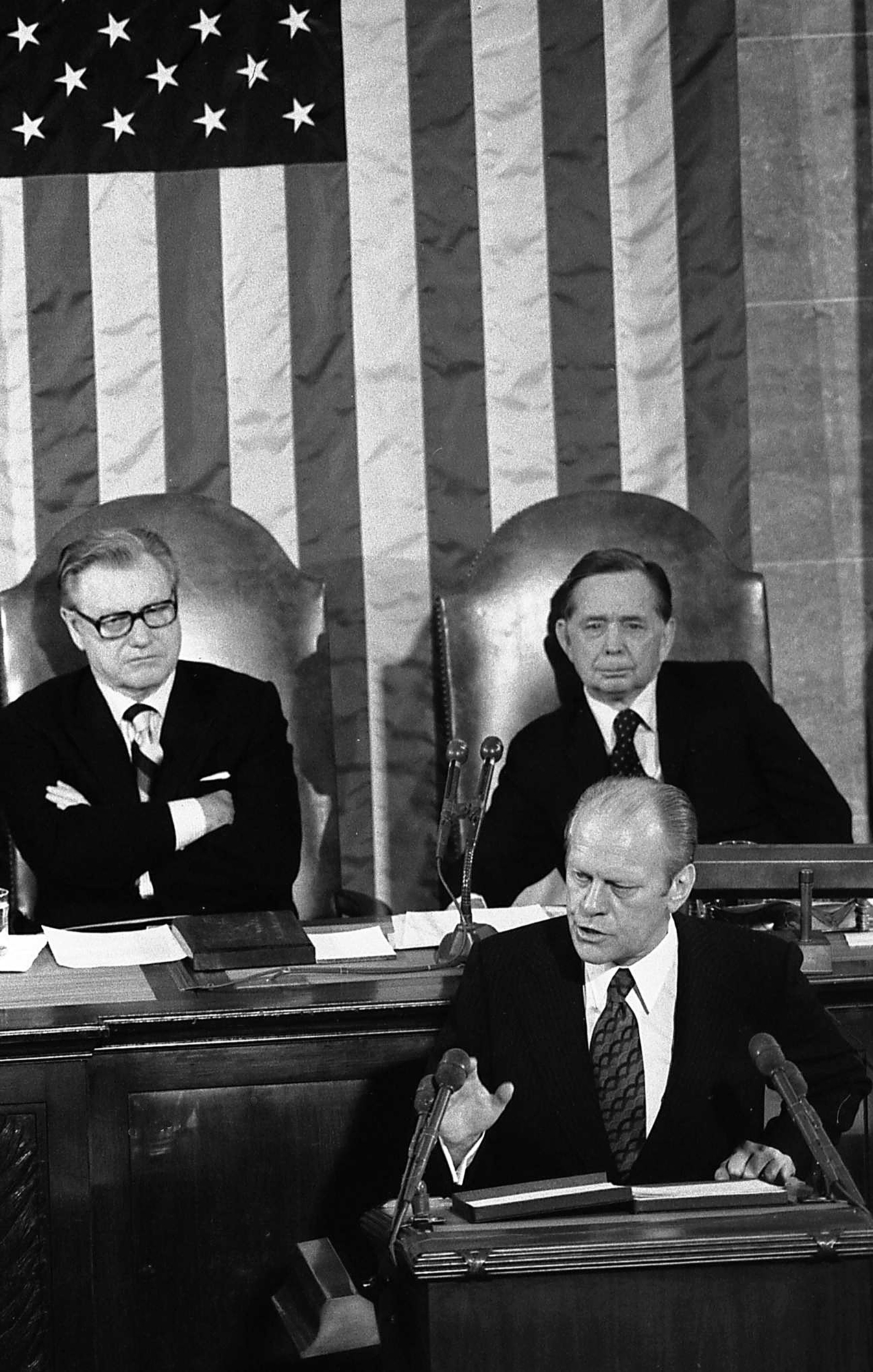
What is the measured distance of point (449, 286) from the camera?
5.28 meters

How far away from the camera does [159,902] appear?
420 centimetres

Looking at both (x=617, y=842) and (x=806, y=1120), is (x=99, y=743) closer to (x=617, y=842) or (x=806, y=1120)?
(x=617, y=842)

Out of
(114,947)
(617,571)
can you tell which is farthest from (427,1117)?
(617,571)

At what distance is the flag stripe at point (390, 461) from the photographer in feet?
17.2

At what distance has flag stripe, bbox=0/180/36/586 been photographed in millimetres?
5156

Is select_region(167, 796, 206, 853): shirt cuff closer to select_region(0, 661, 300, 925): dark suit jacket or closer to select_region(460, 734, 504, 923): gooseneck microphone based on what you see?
select_region(0, 661, 300, 925): dark suit jacket


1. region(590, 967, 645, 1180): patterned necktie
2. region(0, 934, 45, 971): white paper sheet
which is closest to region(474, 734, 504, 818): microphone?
region(590, 967, 645, 1180): patterned necktie

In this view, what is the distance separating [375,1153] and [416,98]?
310cm

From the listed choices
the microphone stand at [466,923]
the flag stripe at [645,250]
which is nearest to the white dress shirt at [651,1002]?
the microphone stand at [466,923]

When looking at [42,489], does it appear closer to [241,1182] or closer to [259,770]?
[259,770]

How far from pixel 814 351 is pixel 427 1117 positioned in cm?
346

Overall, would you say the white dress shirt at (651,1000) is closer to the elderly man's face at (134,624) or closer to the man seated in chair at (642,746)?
the man seated in chair at (642,746)

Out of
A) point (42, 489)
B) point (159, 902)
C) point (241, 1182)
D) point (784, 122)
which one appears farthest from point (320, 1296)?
point (784, 122)

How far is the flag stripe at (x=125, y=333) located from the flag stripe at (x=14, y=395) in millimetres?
186
